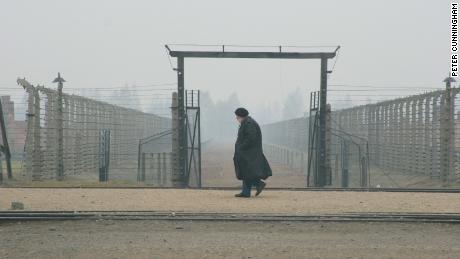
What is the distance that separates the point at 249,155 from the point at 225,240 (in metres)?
3.33

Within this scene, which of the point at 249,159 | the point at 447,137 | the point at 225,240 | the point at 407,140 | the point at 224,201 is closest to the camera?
the point at 225,240

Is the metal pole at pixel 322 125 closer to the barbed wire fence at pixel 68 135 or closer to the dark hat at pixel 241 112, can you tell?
the barbed wire fence at pixel 68 135

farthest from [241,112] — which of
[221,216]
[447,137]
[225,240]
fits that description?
[447,137]

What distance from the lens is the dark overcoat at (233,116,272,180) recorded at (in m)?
9.19

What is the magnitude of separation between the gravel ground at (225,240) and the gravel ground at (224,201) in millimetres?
934

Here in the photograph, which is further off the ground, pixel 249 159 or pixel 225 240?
pixel 249 159

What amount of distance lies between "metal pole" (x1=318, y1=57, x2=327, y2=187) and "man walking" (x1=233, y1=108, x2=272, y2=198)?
4.83m

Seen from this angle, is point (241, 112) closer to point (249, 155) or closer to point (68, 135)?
point (249, 155)

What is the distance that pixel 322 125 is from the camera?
13859mm

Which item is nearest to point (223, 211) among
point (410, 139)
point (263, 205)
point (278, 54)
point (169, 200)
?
point (263, 205)

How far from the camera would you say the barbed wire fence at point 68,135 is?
562 inches

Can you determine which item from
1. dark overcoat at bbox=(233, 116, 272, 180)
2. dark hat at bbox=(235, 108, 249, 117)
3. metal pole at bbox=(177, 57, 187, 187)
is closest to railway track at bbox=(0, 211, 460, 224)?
dark overcoat at bbox=(233, 116, 272, 180)

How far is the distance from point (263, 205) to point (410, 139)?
1199 centimetres

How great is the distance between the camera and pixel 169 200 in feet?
29.0
